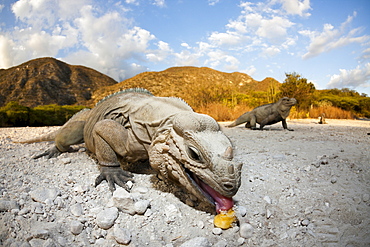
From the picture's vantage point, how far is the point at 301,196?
223cm

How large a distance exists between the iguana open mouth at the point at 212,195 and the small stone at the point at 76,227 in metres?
0.90

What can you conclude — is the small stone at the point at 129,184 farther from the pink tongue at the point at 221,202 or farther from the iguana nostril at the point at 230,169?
the iguana nostril at the point at 230,169

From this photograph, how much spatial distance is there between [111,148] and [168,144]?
100 centimetres

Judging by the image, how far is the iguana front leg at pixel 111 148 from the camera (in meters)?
2.46

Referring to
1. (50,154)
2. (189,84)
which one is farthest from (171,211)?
(189,84)

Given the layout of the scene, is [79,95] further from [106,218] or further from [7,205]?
[106,218]

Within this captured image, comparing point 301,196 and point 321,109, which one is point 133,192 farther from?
point 321,109

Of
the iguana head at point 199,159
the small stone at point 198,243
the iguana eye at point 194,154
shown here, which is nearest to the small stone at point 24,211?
the iguana head at point 199,159

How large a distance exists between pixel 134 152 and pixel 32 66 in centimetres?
1462

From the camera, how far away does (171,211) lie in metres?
1.93

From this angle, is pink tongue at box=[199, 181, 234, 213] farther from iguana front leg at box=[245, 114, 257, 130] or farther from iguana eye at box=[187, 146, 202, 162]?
iguana front leg at box=[245, 114, 257, 130]

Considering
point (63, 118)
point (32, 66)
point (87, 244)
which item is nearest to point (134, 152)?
point (87, 244)

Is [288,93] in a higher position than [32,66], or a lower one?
lower

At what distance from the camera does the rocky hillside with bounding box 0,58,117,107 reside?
38.6 ft
